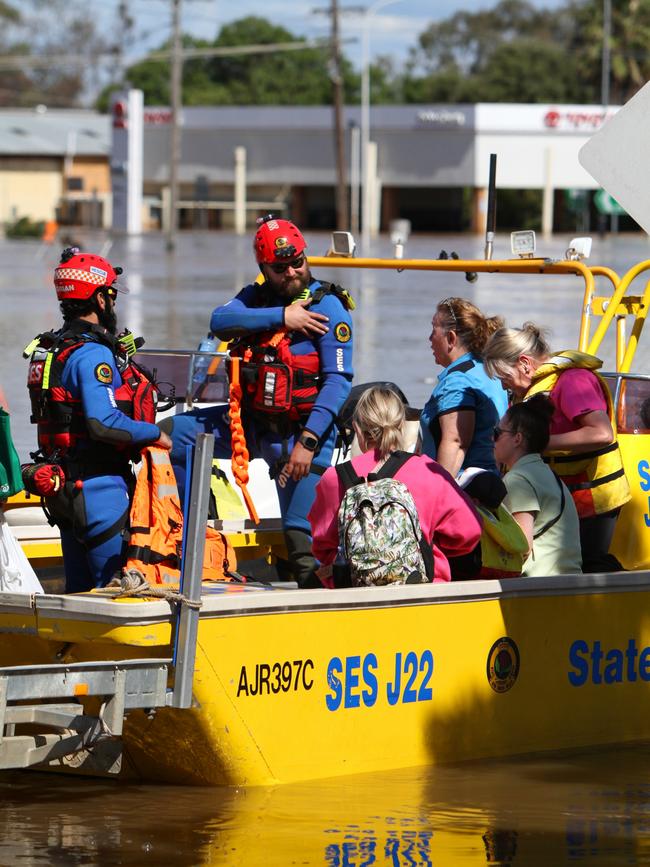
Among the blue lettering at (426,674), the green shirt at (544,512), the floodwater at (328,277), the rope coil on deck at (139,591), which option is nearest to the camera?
the rope coil on deck at (139,591)

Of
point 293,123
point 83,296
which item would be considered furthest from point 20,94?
point 83,296

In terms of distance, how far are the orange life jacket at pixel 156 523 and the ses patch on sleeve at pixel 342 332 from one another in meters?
1.04

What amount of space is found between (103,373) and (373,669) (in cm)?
141

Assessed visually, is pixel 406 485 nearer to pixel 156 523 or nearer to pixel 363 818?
pixel 156 523

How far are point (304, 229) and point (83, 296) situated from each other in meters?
64.6

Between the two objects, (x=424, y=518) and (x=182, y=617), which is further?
(x=424, y=518)

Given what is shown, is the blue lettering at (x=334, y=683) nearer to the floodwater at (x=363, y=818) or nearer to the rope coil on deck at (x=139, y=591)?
the floodwater at (x=363, y=818)

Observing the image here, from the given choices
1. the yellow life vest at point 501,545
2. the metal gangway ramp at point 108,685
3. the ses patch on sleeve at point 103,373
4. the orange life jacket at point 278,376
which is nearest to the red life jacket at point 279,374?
the orange life jacket at point 278,376

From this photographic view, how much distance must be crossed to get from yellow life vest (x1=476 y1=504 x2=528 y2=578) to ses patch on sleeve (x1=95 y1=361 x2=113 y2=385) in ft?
4.63

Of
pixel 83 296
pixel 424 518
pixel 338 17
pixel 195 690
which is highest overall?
pixel 338 17

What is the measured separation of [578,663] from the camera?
6840mm

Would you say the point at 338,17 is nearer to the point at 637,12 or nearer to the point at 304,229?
the point at 304,229

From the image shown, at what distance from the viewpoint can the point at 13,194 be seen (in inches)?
3009

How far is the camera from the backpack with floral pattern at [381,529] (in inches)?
241
